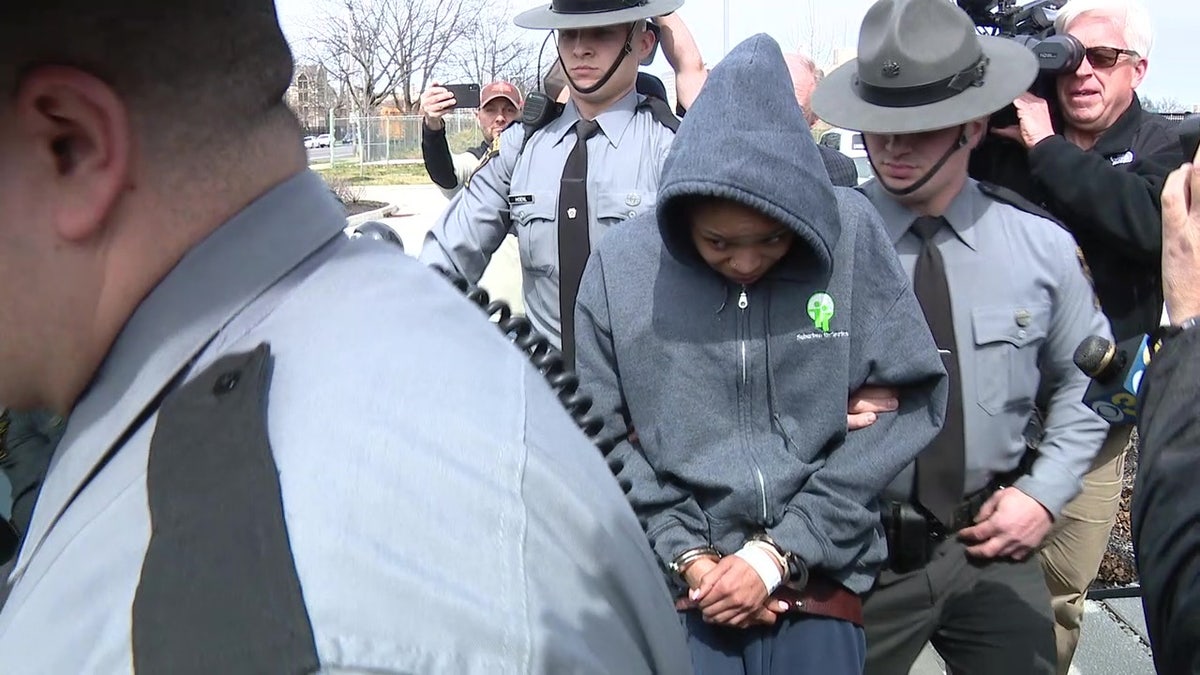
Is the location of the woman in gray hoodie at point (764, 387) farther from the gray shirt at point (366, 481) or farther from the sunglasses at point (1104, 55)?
the sunglasses at point (1104, 55)

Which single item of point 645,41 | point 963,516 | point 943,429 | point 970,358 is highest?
point 645,41

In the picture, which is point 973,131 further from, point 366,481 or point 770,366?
point 366,481

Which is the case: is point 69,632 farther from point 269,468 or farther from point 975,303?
point 975,303

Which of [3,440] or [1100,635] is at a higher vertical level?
[3,440]

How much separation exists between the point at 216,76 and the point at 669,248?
132 cm

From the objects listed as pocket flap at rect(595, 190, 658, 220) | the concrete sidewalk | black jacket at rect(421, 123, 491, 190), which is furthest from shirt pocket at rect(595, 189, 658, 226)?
the concrete sidewalk

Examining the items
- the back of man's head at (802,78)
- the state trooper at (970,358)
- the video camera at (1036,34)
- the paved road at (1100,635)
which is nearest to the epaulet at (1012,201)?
the state trooper at (970,358)

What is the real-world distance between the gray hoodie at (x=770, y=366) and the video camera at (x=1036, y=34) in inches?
45.4

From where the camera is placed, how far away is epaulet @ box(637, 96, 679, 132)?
3.38m

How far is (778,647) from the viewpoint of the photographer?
2123 millimetres

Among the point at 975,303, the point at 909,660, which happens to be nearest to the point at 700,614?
the point at 909,660

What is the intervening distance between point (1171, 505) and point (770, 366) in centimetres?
83

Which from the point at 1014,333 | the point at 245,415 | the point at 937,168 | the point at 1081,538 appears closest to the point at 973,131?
the point at 937,168

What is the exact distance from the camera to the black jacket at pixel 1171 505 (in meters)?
1.36
